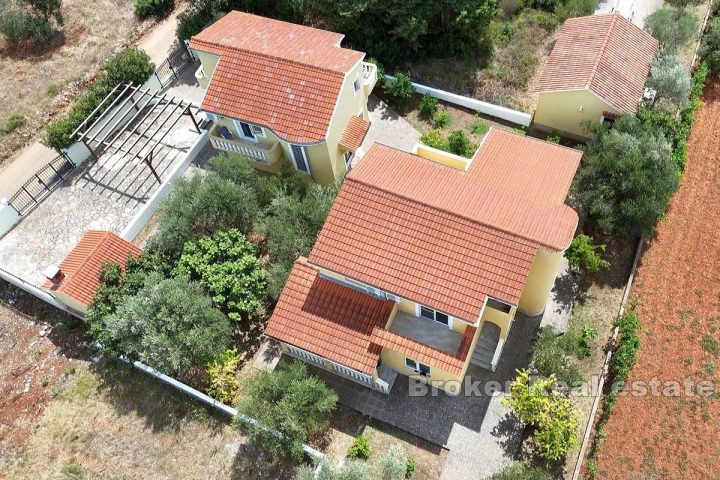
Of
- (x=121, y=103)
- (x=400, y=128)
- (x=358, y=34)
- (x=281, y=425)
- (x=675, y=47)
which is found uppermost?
(x=675, y=47)

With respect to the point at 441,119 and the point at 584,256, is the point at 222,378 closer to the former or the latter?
the point at 584,256

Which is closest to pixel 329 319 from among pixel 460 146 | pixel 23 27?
pixel 460 146

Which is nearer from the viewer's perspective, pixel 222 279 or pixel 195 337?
pixel 195 337

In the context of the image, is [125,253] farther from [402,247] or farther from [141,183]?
[402,247]

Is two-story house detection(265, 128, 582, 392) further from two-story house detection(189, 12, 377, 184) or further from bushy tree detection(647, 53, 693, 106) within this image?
bushy tree detection(647, 53, 693, 106)

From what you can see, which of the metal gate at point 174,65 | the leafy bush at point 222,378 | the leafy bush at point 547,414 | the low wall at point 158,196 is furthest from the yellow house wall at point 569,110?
the metal gate at point 174,65

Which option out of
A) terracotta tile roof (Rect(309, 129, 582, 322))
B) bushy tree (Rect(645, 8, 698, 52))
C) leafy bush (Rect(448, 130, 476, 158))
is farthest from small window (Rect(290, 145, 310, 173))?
bushy tree (Rect(645, 8, 698, 52))

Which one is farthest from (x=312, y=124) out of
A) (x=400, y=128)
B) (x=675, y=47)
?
(x=675, y=47)
